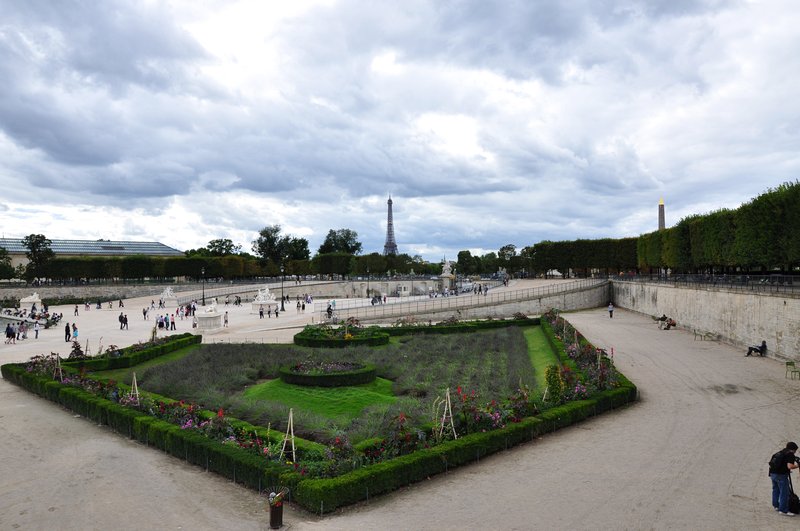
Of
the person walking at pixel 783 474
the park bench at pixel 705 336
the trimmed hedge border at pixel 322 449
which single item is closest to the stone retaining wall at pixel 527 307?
the park bench at pixel 705 336

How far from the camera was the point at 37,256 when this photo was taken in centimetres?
7969

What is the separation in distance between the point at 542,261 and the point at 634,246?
1337 cm

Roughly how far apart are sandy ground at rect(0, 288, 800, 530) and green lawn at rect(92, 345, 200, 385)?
3.40m

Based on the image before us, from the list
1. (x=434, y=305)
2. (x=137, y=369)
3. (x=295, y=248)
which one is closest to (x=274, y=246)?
(x=295, y=248)

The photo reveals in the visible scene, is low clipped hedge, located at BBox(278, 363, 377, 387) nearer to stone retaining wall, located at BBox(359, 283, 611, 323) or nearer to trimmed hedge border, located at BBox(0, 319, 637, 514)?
trimmed hedge border, located at BBox(0, 319, 637, 514)

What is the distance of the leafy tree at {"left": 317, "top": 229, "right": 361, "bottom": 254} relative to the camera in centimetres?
12612

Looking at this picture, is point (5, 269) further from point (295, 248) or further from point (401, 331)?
point (401, 331)

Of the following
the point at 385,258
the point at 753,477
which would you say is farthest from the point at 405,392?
the point at 385,258

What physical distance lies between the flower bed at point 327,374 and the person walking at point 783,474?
42.1 ft

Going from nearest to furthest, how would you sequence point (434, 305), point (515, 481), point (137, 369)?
1. point (515, 481)
2. point (137, 369)
3. point (434, 305)

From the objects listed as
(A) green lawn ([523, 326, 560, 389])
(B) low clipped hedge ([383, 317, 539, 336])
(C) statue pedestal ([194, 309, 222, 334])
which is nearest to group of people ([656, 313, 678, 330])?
(A) green lawn ([523, 326, 560, 389])

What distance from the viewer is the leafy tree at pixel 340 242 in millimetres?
126125

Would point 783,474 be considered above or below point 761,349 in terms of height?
above

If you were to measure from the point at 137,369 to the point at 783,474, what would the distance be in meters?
22.1
